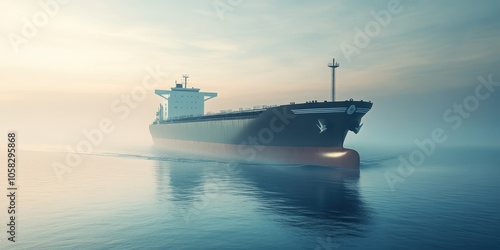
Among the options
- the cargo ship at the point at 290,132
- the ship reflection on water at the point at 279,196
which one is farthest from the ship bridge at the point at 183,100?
the ship reflection on water at the point at 279,196

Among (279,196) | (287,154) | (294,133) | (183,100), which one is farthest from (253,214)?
(183,100)

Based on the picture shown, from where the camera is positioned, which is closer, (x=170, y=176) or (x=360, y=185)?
(x=360, y=185)

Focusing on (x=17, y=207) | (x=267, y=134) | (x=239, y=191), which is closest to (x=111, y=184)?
(x=17, y=207)

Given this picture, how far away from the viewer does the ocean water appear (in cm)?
1073

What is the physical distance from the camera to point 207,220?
13211mm

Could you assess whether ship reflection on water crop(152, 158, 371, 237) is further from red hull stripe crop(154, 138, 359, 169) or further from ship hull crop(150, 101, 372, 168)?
ship hull crop(150, 101, 372, 168)

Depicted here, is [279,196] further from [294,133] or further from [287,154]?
[287,154]

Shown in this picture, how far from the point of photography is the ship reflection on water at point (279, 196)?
13.4m

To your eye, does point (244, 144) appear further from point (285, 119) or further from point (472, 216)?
point (472, 216)

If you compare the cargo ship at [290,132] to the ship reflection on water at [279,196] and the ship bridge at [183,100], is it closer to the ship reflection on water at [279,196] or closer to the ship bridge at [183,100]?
the ship reflection on water at [279,196]

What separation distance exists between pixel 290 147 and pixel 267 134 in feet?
9.73

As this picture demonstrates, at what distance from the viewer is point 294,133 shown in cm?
3073

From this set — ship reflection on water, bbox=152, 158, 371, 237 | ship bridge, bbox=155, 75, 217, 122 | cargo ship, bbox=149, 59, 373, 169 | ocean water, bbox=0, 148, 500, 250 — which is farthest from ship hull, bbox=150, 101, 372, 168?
ship bridge, bbox=155, 75, 217, 122

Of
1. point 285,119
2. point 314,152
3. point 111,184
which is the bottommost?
point 111,184
